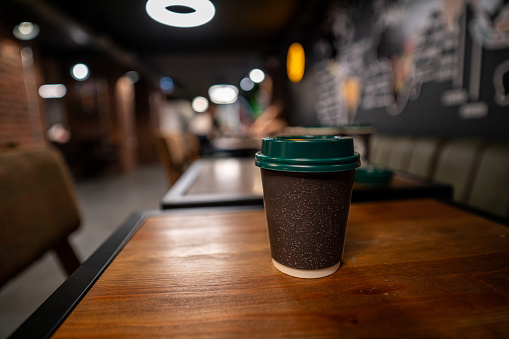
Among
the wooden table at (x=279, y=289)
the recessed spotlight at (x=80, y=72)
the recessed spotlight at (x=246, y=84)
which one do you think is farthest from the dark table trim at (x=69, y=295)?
the recessed spotlight at (x=246, y=84)

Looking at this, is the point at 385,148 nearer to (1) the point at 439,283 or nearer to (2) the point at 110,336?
(1) the point at 439,283

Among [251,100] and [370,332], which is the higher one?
[251,100]

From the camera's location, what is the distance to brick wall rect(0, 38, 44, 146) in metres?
3.72

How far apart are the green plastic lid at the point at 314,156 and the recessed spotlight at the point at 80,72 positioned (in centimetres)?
953

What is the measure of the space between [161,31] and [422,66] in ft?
20.6

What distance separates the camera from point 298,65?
5922 millimetres

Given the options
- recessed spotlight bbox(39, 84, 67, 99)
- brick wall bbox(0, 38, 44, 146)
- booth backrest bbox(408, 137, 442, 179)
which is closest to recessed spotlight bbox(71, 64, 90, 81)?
brick wall bbox(0, 38, 44, 146)

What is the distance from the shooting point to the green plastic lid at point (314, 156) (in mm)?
402

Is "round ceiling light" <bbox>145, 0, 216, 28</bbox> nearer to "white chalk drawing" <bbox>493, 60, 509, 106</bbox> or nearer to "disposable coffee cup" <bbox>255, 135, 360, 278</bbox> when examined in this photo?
"disposable coffee cup" <bbox>255, 135, 360, 278</bbox>

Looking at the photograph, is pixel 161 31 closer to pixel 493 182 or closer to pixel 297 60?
pixel 297 60

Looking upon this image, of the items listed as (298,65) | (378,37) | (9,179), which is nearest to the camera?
(9,179)

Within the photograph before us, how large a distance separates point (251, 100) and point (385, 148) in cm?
1620

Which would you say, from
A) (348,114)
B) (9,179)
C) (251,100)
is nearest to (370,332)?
(9,179)

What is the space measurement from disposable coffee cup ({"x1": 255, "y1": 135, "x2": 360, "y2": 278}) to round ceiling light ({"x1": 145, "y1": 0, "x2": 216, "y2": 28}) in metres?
1.12
